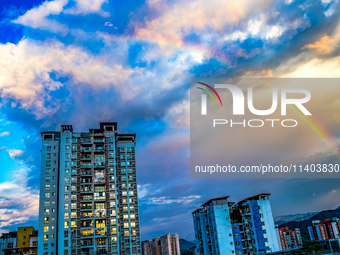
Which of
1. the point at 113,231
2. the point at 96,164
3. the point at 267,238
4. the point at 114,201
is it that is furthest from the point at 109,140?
the point at 267,238

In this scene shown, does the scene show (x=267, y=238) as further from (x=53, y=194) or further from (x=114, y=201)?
(x=53, y=194)

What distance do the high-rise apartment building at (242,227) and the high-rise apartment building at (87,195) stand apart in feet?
72.5

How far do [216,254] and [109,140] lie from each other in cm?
4484

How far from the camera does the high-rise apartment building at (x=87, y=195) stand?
243ft

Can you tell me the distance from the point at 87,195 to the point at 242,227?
45002 mm

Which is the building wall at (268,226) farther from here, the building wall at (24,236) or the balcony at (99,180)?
the building wall at (24,236)

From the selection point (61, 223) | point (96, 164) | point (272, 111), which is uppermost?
point (96, 164)

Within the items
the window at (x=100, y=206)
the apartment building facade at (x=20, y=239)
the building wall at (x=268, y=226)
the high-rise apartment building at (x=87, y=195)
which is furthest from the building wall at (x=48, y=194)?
the building wall at (x=268, y=226)

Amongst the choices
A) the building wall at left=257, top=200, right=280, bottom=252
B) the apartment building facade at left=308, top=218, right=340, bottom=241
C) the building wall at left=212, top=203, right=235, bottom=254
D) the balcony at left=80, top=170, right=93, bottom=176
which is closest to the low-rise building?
the apartment building facade at left=308, top=218, right=340, bottom=241

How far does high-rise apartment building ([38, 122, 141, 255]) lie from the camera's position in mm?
73938

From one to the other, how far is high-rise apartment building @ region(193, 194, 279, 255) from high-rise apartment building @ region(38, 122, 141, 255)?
22104 mm

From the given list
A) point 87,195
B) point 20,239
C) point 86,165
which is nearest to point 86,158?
point 86,165

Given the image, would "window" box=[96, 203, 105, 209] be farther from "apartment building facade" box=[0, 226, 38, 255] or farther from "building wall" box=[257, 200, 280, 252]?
"building wall" box=[257, 200, 280, 252]

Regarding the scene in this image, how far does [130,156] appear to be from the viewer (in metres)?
90.1
